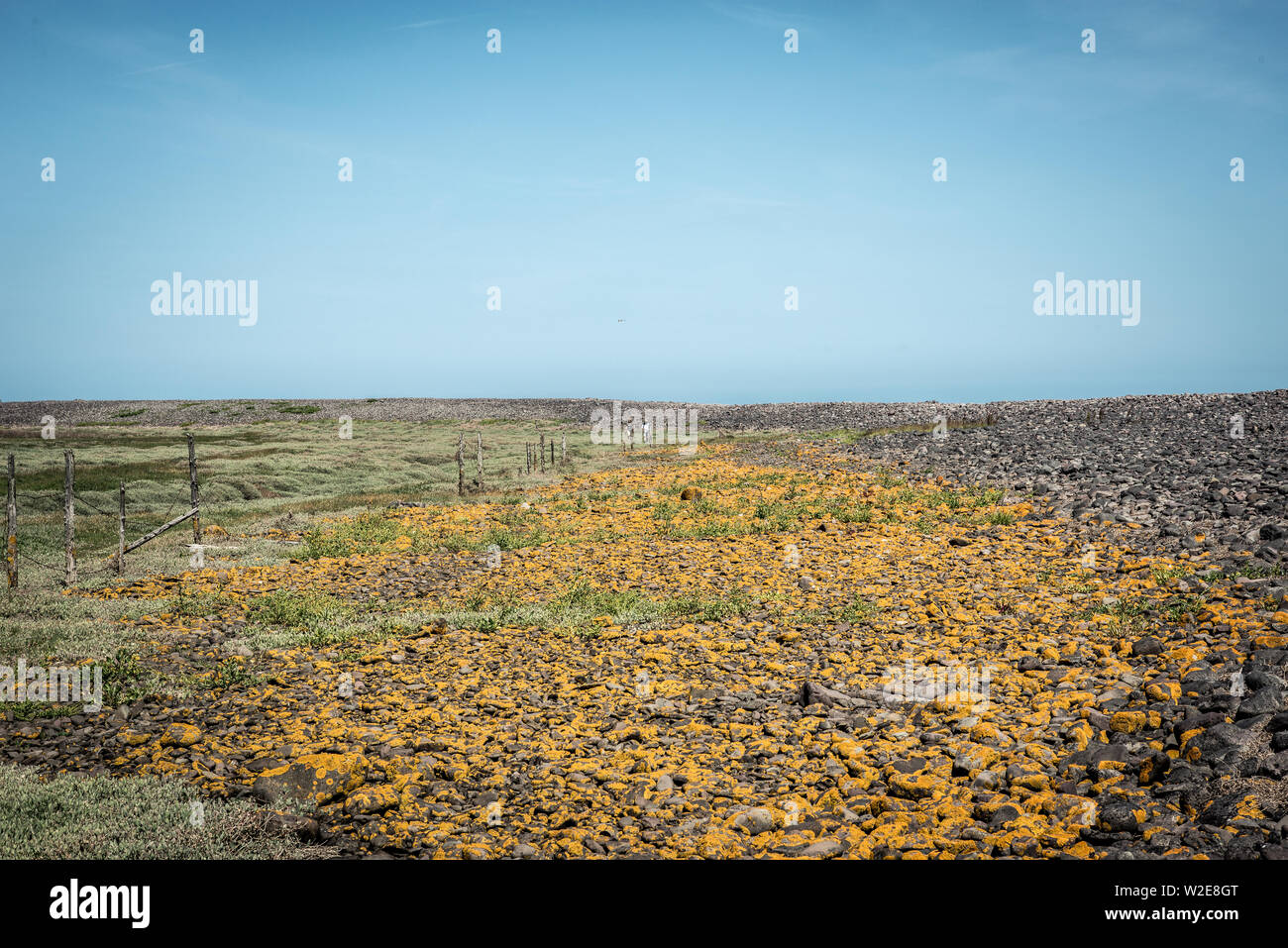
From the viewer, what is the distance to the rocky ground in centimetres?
672

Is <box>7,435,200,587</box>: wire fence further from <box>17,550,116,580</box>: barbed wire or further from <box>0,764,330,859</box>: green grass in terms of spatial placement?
<box>0,764,330,859</box>: green grass

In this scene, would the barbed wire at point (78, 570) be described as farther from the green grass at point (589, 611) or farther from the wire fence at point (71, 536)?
the green grass at point (589, 611)

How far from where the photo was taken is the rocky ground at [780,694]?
672 centimetres

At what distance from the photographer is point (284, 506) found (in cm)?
3019

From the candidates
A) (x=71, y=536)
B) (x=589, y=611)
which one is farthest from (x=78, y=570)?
(x=589, y=611)

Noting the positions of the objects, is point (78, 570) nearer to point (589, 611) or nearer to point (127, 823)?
point (589, 611)

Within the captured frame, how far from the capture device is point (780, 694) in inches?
389

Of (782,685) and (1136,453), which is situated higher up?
(1136,453)

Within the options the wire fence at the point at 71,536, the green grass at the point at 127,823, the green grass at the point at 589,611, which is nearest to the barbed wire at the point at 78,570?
the wire fence at the point at 71,536

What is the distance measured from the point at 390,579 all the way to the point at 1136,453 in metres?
23.0

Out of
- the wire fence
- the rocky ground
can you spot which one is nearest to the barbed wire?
the wire fence
